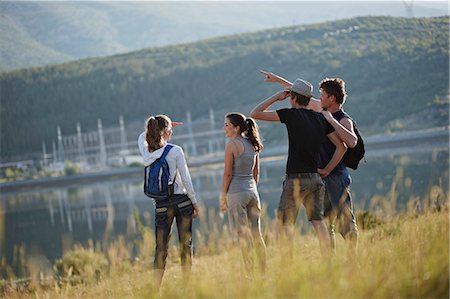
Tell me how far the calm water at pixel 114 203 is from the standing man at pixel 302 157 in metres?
11.4

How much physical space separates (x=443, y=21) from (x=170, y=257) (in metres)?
40.0

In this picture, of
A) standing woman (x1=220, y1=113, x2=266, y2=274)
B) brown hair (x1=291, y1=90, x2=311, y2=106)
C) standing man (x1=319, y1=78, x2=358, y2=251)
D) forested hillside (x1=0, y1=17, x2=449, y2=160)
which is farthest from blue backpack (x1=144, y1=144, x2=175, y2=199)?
forested hillside (x1=0, y1=17, x2=449, y2=160)

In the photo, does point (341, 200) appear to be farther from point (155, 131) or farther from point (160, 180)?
point (155, 131)

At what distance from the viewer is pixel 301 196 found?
18.5 ft

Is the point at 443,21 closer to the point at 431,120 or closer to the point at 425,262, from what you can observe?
the point at 431,120

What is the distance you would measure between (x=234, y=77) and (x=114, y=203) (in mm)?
52960

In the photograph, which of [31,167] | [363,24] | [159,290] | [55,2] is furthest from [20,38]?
[159,290]

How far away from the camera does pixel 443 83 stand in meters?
63.0

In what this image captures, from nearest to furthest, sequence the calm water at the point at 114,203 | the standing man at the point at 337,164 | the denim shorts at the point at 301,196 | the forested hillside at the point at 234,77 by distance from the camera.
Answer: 1. the denim shorts at the point at 301,196
2. the standing man at the point at 337,164
3. the calm water at the point at 114,203
4. the forested hillside at the point at 234,77

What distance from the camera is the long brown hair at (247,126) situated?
19.4 feet

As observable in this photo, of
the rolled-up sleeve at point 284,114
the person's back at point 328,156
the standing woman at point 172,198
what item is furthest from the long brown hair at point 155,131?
the person's back at point 328,156

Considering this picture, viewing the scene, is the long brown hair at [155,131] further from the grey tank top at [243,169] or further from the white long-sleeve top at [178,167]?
the grey tank top at [243,169]

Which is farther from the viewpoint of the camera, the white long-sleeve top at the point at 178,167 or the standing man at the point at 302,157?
the white long-sleeve top at the point at 178,167

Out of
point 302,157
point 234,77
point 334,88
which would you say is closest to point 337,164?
point 302,157
